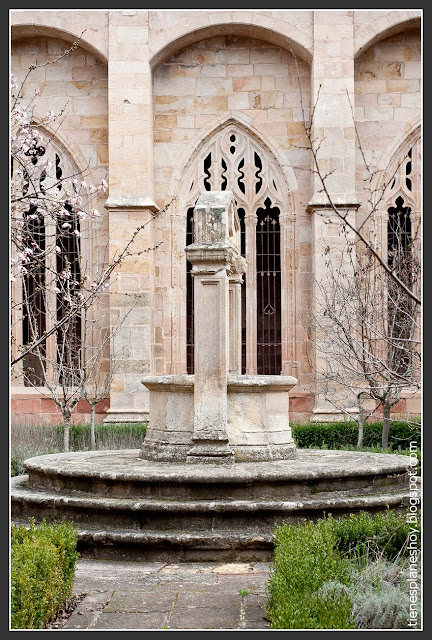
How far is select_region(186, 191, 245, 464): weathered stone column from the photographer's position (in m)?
7.92

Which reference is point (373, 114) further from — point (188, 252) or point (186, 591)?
point (186, 591)

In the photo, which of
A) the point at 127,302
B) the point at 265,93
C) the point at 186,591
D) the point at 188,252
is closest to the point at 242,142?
the point at 265,93

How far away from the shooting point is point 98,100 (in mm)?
Answer: 16047

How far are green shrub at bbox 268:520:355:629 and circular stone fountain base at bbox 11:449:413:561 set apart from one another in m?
1.20

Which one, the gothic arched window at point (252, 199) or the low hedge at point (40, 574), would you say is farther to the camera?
the gothic arched window at point (252, 199)

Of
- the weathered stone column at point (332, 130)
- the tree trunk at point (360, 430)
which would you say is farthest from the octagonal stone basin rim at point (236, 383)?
the weathered stone column at point (332, 130)

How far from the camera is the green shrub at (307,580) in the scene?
4.11 metres

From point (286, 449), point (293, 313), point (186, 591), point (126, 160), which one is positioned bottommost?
point (186, 591)

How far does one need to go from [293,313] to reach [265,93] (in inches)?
155

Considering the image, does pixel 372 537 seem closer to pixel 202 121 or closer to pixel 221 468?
pixel 221 468

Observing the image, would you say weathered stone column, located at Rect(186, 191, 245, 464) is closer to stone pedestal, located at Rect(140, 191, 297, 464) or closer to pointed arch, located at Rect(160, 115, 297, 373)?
stone pedestal, located at Rect(140, 191, 297, 464)

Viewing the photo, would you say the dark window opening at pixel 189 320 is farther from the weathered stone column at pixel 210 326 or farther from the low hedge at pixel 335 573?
the low hedge at pixel 335 573

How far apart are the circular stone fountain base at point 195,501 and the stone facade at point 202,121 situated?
280 inches

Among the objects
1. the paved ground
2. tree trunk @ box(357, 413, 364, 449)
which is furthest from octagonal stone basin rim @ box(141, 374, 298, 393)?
tree trunk @ box(357, 413, 364, 449)
